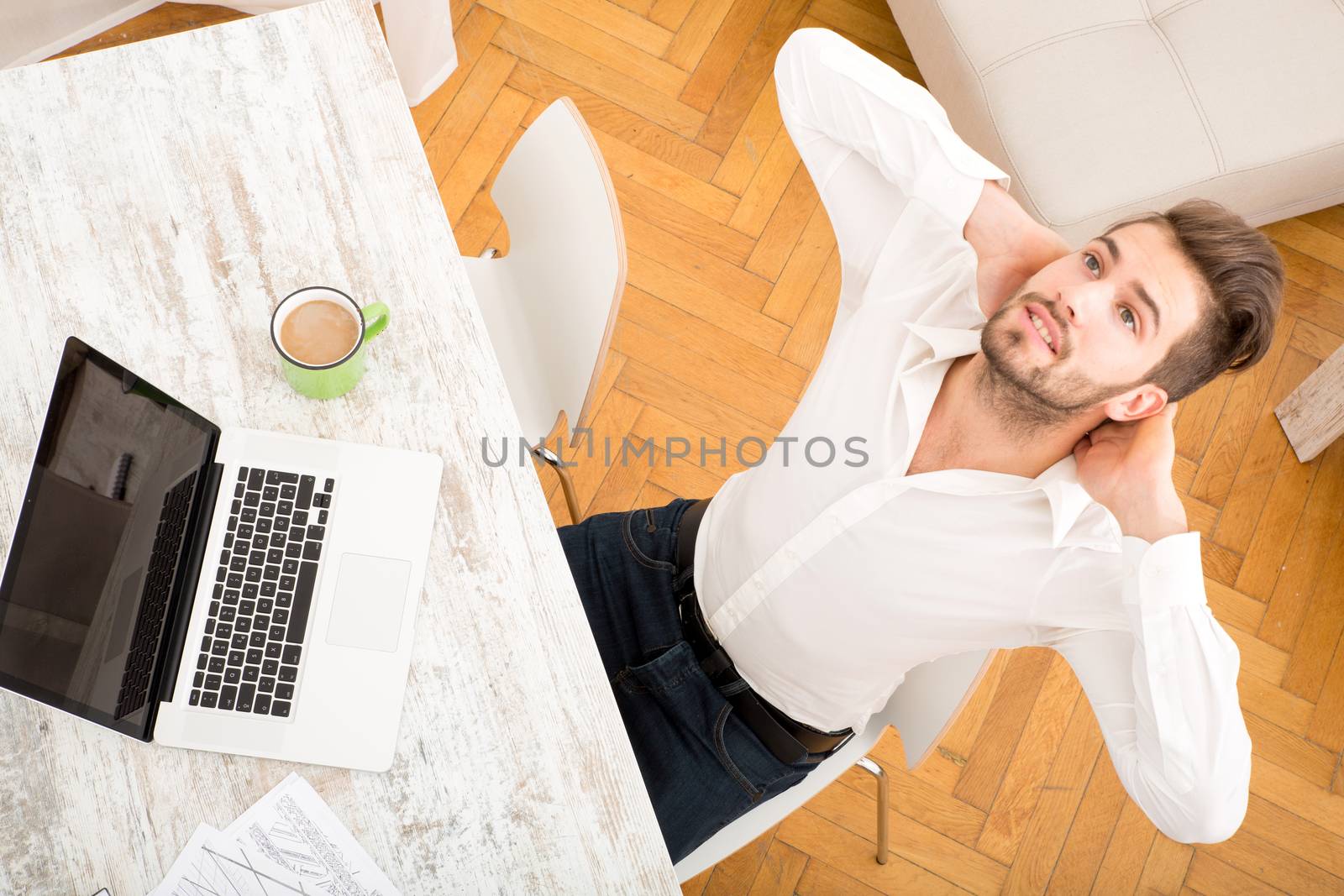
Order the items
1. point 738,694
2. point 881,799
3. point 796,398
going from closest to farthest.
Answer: point 738,694 < point 881,799 < point 796,398

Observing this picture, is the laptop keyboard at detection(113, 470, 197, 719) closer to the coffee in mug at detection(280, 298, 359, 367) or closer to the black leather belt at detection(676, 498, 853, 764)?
the coffee in mug at detection(280, 298, 359, 367)

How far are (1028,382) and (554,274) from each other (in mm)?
666

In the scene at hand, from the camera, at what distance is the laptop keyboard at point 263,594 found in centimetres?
102

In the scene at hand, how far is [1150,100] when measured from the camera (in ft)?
5.90

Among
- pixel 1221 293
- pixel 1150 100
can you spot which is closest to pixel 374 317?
pixel 1221 293

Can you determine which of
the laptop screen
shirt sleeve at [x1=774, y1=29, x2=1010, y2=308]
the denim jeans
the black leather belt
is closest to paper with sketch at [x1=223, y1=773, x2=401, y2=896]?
the laptop screen

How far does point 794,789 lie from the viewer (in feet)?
4.19

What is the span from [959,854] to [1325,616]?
0.97 m

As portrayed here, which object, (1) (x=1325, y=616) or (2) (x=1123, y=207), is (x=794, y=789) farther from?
(1) (x=1325, y=616)

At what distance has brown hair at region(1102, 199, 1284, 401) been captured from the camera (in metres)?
1.13

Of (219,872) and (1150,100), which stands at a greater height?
(1150,100)

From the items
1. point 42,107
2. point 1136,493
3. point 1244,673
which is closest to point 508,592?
point 1136,493

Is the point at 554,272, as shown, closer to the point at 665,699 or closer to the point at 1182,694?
the point at 665,699

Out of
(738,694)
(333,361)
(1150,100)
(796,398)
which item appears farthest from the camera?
(796,398)
